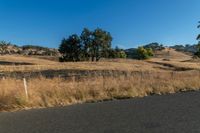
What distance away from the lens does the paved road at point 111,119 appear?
32.5ft

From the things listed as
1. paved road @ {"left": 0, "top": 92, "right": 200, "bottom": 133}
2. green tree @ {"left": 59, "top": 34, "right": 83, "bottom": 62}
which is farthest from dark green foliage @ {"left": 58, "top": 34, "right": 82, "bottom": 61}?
paved road @ {"left": 0, "top": 92, "right": 200, "bottom": 133}

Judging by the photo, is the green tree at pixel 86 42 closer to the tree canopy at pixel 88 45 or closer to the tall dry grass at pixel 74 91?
the tree canopy at pixel 88 45

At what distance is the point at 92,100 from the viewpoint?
55.4ft

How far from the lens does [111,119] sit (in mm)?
11414

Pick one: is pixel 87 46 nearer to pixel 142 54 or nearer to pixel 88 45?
pixel 88 45

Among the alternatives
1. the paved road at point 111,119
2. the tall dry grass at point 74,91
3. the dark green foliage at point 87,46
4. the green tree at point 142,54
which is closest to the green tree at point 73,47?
the dark green foliage at point 87,46

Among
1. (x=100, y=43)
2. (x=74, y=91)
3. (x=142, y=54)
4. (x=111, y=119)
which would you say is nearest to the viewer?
(x=111, y=119)

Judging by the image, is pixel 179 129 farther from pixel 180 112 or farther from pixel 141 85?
pixel 141 85

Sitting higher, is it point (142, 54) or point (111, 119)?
point (111, 119)

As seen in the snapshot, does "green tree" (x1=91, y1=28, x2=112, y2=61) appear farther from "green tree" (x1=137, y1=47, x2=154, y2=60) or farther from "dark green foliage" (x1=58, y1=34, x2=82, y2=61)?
"green tree" (x1=137, y1=47, x2=154, y2=60)

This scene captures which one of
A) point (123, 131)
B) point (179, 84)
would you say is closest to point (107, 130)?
point (123, 131)

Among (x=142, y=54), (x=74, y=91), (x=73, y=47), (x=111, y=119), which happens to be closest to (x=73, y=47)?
(x=73, y=47)

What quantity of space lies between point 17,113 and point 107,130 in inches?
182

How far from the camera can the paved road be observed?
9.90 m
